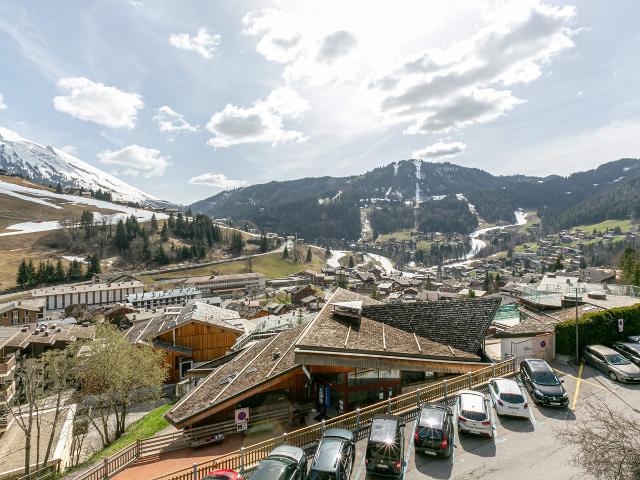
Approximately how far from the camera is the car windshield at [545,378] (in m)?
19.8

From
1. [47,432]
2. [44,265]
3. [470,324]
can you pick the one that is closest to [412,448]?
[470,324]

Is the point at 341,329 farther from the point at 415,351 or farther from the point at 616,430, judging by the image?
the point at 616,430

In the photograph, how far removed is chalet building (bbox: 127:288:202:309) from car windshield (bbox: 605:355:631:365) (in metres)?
118

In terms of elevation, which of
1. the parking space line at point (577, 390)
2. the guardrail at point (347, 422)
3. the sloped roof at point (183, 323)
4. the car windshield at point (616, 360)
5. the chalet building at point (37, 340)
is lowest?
the chalet building at point (37, 340)

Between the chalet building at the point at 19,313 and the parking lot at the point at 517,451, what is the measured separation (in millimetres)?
103574

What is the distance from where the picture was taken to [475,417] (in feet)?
54.8

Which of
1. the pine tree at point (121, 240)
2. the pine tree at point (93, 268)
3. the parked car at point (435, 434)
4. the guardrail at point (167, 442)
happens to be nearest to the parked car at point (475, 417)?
the parked car at point (435, 434)

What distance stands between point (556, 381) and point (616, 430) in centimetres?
1043

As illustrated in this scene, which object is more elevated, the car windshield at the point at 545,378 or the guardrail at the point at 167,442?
the car windshield at the point at 545,378

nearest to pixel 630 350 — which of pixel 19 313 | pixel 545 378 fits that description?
pixel 545 378

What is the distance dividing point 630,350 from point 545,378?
9.57 metres

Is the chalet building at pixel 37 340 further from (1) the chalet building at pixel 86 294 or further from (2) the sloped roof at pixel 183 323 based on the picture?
(1) the chalet building at pixel 86 294

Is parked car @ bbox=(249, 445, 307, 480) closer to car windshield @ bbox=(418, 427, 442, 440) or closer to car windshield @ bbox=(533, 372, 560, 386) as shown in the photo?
car windshield @ bbox=(418, 427, 442, 440)

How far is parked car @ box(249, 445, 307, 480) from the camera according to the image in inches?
503
